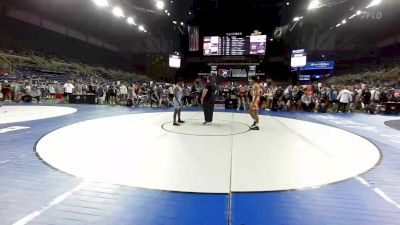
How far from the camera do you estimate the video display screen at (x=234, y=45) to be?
67.2 ft

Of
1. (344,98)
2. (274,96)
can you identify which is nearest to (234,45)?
(274,96)

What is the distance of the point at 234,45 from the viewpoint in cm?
2072

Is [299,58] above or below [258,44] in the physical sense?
below

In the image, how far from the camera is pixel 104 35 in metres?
39.2

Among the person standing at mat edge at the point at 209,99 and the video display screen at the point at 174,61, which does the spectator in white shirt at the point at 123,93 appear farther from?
the person standing at mat edge at the point at 209,99

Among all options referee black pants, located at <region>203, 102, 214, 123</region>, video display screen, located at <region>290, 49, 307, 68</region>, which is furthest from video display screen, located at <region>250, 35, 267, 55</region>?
referee black pants, located at <region>203, 102, 214, 123</region>

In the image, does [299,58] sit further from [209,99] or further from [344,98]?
[209,99]

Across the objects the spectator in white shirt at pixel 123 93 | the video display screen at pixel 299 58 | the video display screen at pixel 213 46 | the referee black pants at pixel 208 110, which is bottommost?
the referee black pants at pixel 208 110

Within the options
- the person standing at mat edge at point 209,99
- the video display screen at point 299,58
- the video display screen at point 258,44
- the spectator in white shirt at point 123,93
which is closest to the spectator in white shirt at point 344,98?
the video display screen at point 299,58

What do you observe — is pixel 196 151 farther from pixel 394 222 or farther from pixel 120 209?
pixel 394 222

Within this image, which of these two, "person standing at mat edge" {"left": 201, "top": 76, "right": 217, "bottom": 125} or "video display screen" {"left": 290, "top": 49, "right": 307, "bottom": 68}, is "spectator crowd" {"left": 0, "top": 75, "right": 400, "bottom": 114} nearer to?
"video display screen" {"left": 290, "top": 49, "right": 307, "bottom": 68}

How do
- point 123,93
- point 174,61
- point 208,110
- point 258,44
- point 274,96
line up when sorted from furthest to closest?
point 174,61 < point 258,44 < point 123,93 < point 274,96 < point 208,110

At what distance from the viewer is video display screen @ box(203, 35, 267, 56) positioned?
20.5 meters

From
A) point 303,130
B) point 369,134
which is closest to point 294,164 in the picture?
point 303,130
